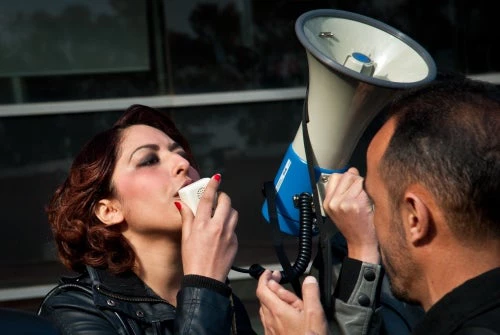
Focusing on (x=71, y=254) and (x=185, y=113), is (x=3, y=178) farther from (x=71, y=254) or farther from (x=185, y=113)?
(x=71, y=254)

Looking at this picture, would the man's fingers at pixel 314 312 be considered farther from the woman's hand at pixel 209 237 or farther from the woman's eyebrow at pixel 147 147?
the woman's eyebrow at pixel 147 147

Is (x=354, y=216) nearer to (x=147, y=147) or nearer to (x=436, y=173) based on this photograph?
(x=436, y=173)

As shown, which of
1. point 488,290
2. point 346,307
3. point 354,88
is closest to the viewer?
point 488,290

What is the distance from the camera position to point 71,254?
8.81ft

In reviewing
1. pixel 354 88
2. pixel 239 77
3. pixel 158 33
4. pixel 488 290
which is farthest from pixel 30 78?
pixel 488 290

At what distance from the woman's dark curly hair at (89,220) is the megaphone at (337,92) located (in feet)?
1.49

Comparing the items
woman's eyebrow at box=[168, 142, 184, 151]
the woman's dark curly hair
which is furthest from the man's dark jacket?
woman's eyebrow at box=[168, 142, 184, 151]

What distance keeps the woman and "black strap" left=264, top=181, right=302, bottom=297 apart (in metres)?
0.11

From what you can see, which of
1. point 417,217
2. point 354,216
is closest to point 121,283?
point 354,216

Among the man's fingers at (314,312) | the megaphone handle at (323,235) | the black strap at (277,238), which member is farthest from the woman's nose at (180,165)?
the man's fingers at (314,312)

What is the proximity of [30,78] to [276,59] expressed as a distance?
1.50 metres

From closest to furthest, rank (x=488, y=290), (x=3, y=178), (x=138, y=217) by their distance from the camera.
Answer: (x=488, y=290) < (x=138, y=217) < (x=3, y=178)

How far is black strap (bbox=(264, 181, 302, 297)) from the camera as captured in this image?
240cm

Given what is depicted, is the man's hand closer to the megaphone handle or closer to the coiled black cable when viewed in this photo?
the megaphone handle
